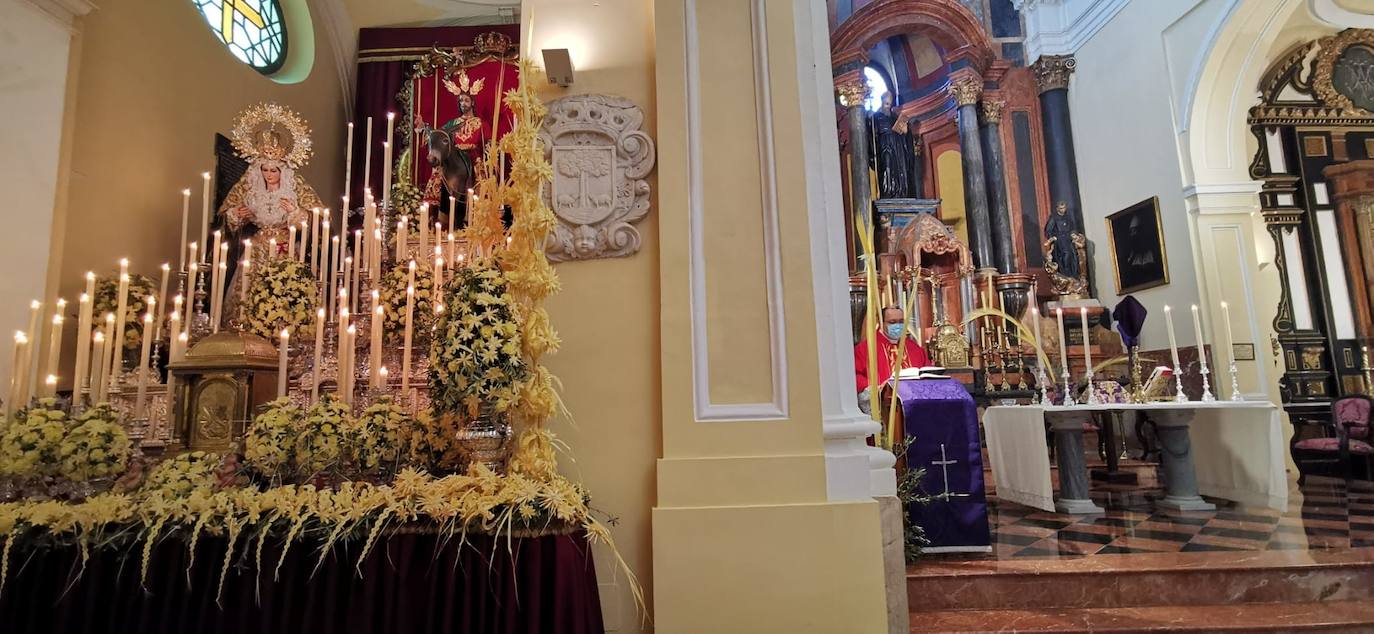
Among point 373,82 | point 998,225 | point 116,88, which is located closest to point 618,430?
point 116,88

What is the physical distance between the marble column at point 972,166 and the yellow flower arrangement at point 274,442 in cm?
980

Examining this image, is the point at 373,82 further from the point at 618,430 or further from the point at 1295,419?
the point at 1295,419

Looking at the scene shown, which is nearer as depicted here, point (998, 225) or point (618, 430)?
point (618, 430)

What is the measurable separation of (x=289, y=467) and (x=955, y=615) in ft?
8.97

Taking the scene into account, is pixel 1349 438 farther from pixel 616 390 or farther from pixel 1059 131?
pixel 616 390

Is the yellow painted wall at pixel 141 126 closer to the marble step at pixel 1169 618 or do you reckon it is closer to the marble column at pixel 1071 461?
the marble step at pixel 1169 618

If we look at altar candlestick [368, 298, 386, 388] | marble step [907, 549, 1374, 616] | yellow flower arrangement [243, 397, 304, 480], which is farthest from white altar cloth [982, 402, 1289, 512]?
yellow flower arrangement [243, 397, 304, 480]

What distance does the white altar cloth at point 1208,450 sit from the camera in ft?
15.7

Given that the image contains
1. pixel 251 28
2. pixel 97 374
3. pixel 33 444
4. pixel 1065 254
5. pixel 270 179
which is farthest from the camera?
pixel 1065 254

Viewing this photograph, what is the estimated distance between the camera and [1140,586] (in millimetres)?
3115

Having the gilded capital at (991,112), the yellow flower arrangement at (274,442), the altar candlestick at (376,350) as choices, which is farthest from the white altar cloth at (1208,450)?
the gilded capital at (991,112)

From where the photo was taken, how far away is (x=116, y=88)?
5090 millimetres

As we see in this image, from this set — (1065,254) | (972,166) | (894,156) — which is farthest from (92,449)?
(894,156)

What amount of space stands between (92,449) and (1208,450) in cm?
694
